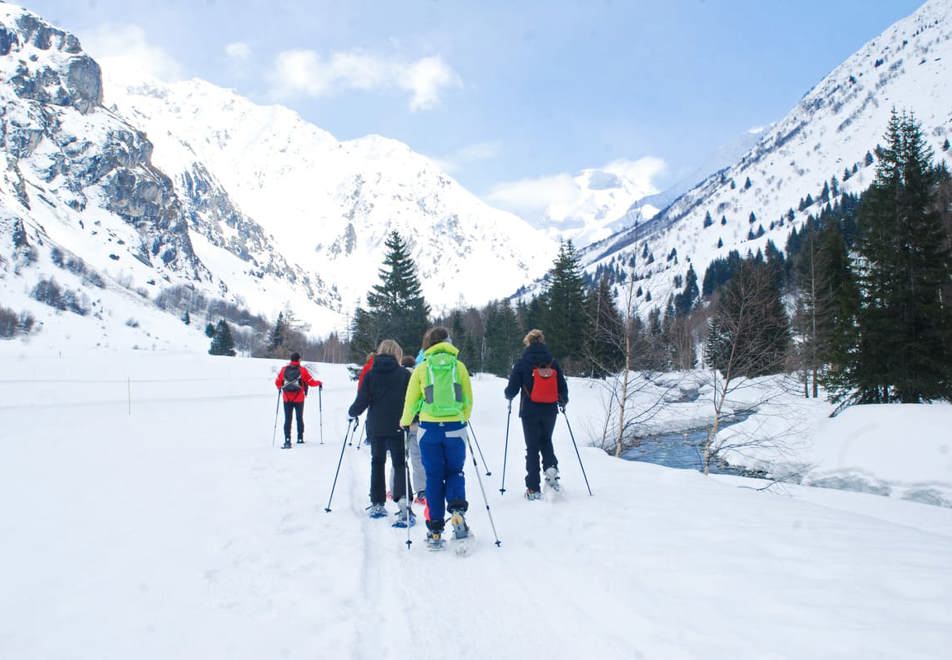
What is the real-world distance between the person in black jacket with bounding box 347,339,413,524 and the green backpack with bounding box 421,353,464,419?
3.70 ft

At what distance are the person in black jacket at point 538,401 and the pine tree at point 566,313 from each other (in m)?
32.5

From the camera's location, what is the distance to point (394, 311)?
41750mm

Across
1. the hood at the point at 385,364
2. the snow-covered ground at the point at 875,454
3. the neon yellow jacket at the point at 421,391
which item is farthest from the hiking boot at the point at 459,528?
the snow-covered ground at the point at 875,454

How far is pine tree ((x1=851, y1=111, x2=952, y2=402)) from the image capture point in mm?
18594

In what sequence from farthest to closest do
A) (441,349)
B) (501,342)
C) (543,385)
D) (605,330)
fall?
1. (501,342)
2. (605,330)
3. (543,385)
4. (441,349)

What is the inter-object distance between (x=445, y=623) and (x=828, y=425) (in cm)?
2094

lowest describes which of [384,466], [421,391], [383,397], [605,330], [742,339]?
[384,466]

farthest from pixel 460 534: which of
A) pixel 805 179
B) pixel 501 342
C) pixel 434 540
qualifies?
pixel 805 179

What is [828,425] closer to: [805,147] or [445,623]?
[445,623]

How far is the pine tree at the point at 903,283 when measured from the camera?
61.0 feet

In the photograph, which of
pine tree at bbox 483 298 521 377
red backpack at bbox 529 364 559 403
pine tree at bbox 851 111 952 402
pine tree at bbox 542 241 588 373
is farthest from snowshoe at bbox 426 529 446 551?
pine tree at bbox 483 298 521 377

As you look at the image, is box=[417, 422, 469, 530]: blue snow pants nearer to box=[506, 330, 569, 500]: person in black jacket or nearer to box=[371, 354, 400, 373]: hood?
box=[371, 354, 400, 373]: hood

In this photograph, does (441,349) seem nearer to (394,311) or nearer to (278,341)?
(394,311)

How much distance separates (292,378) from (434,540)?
7.97 metres
